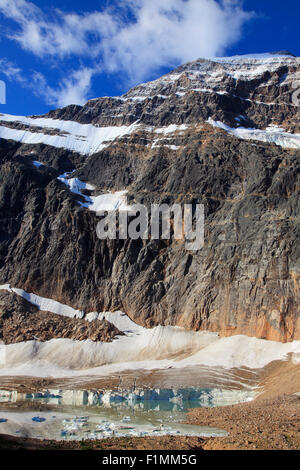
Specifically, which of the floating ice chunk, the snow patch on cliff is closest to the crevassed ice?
the floating ice chunk

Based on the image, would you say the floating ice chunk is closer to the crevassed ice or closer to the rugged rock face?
the rugged rock face

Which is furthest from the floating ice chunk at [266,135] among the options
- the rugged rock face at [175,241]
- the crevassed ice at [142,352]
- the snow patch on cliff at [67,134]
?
the crevassed ice at [142,352]

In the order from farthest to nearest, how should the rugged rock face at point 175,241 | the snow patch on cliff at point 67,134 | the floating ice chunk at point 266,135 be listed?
the snow patch on cliff at point 67,134 < the floating ice chunk at point 266,135 < the rugged rock face at point 175,241

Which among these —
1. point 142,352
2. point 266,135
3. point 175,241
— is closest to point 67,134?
point 266,135

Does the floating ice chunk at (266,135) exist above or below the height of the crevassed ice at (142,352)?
above

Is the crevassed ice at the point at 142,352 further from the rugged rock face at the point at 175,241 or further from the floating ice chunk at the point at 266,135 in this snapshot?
the floating ice chunk at the point at 266,135

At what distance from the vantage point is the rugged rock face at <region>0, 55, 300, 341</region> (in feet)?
185

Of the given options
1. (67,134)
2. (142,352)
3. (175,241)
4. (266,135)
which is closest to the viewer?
(142,352)

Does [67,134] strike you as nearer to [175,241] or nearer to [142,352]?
[175,241]

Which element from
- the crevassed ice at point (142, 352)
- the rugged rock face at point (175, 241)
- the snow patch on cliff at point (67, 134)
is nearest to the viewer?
the crevassed ice at point (142, 352)

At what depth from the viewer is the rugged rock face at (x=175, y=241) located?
5653 centimetres

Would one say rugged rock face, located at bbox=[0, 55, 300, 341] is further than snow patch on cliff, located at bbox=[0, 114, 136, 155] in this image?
No

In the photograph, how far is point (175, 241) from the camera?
67.8 m
